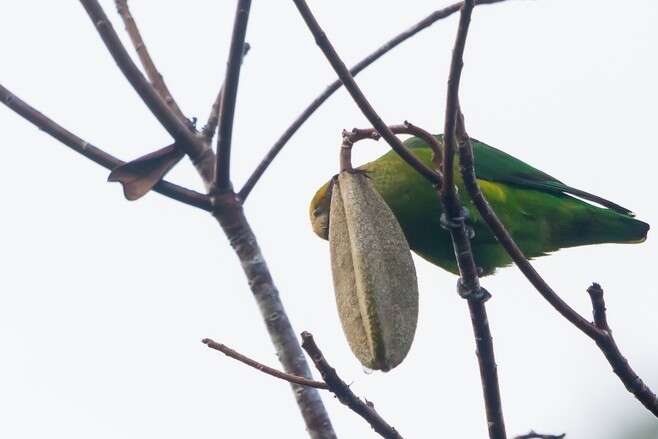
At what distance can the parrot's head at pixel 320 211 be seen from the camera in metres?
3.80

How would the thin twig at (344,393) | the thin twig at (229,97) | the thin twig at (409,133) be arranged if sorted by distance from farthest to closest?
the thin twig at (409,133) < the thin twig at (229,97) < the thin twig at (344,393)

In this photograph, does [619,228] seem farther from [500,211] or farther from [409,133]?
[409,133]

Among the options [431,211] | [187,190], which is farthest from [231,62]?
[431,211]

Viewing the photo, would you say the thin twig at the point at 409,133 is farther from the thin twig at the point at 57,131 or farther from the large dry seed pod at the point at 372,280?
the thin twig at the point at 57,131

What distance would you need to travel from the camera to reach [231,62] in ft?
7.25

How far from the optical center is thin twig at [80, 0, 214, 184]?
7.28ft

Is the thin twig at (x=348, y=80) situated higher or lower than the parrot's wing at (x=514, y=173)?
lower

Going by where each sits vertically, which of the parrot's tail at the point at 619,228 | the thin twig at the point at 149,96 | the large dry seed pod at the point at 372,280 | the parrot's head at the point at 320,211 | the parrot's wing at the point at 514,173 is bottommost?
the large dry seed pod at the point at 372,280

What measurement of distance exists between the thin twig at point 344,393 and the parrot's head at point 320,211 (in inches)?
76.5

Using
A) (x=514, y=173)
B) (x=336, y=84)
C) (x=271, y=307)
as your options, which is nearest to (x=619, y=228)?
(x=514, y=173)

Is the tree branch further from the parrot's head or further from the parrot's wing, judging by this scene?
the parrot's wing

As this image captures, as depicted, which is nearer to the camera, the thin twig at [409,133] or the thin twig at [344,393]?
the thin twig at [344,393]

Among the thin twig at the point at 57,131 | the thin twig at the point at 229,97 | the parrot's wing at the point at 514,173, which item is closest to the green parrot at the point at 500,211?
the parrot's wing at the point at 514,173

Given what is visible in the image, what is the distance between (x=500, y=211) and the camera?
416cm
